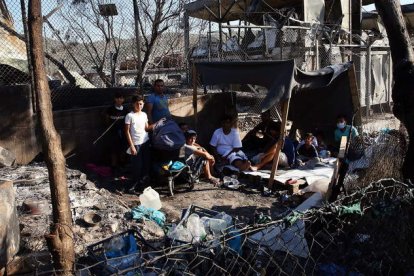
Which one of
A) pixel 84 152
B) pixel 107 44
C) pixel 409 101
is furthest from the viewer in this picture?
pixel 107 44

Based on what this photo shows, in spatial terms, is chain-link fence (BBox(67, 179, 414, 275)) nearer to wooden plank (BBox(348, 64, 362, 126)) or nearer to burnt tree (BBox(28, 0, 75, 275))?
burnt tree (BBox(28, 0, 75, 275))

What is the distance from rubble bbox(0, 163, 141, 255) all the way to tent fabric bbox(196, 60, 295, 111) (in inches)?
114

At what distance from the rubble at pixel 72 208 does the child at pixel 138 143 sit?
0.64 meters

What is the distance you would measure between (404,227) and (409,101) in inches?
35.3

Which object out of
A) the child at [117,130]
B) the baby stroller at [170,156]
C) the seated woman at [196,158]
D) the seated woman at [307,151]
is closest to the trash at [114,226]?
the baby stroller at [170,156]

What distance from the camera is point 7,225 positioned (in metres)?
3.18

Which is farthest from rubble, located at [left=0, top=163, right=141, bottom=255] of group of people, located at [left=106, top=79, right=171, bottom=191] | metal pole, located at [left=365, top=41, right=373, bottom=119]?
metal pole, located at [left=365, top=41, right=373, bottom=119]

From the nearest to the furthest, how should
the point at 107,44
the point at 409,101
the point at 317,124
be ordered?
1. the point at 409,101
2. the point at 317,124
3. the point at 107,44

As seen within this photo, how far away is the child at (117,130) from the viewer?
27.7ft

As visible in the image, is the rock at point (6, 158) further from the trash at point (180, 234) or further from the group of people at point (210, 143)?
the trash at point (180, 234)

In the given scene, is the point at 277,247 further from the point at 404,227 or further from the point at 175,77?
the point at 175,77

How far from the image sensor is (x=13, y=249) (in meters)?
3.25

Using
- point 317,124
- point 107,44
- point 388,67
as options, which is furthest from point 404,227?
point 388,67

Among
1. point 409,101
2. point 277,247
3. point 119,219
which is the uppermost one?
point 409,101
